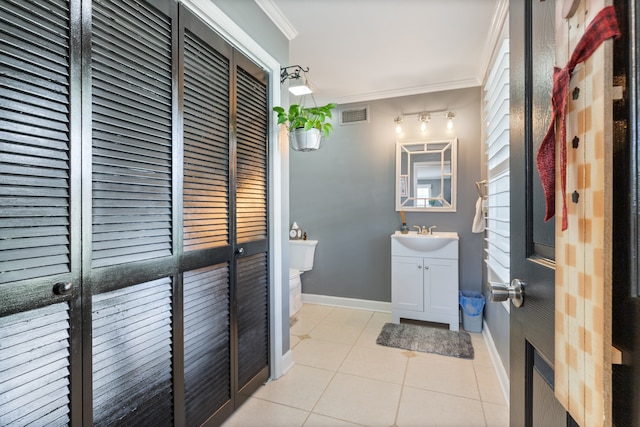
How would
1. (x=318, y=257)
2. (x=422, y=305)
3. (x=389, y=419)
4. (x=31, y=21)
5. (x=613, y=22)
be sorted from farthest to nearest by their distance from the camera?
(x=318, y=257), (x=422, y=305), (x=389, y=419), (x=31, y=21), (x=613, y=22)

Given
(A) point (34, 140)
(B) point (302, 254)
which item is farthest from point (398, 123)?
(A) point (34, 140)

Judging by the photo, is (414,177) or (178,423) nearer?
(178,423)

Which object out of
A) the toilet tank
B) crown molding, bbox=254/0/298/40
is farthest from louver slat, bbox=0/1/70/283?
the toilet tank

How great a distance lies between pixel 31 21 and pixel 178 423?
5.15 ft

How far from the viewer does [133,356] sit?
1.17m

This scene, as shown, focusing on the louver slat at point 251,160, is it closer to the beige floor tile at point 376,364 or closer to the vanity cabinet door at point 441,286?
the beige floor tile at point 376,364

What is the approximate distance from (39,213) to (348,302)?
10.5ft

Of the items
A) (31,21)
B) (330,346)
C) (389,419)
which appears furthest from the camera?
(330,346)

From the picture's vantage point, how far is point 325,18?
7.10ft

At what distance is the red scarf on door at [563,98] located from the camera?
1.39 ft

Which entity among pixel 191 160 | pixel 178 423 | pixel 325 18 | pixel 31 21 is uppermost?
pixel 325 18

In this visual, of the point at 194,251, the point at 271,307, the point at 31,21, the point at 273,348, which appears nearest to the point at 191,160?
the point at 194,251

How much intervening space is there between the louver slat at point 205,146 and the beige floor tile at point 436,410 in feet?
4.72

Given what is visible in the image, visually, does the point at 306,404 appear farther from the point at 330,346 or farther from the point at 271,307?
the point at 330,346
